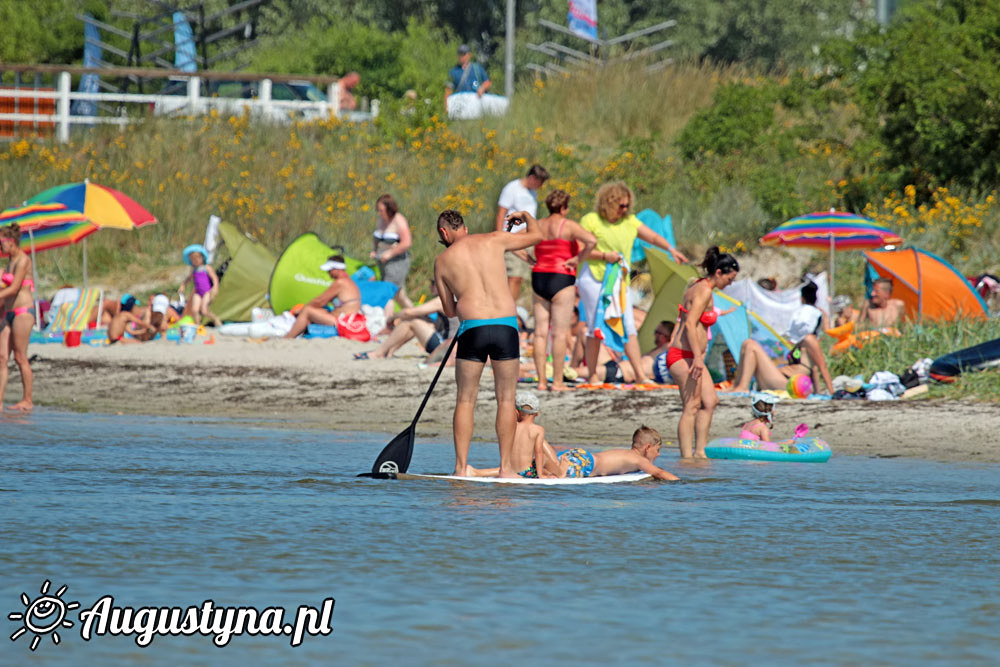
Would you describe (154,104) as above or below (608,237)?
above

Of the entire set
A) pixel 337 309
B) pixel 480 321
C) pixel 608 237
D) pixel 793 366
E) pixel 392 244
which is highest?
pixel 392 244

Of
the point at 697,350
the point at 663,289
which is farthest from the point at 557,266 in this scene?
the point at 663,289

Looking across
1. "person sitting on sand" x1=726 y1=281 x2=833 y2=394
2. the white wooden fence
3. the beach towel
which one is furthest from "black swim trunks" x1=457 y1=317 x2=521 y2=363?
the white wooden fence

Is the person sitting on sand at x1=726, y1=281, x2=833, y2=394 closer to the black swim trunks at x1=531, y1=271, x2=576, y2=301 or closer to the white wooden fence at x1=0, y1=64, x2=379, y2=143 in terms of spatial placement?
the black swim trunks at x1=531, y1=271, x2=576, y2=301

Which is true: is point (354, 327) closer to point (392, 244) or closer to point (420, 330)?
point (392, 244)

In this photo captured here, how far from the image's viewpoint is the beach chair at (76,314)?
16938 mm

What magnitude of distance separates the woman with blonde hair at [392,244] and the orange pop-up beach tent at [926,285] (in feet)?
16.6

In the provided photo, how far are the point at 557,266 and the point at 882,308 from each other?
402 cm

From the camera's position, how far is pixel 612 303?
12195 millimetres

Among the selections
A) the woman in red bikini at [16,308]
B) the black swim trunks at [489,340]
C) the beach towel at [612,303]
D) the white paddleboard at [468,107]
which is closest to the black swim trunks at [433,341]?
the beach towel at [612,303]

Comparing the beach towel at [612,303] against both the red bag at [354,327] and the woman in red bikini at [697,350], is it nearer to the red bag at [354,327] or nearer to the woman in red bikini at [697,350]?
the woman in red bikini at [697,350]

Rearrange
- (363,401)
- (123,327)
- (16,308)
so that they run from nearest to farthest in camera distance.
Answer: (16,308) < (363,401) < (123,327)

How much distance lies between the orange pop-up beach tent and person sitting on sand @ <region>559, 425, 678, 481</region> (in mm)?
6466

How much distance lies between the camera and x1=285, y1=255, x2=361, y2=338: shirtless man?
1580 centimetres
